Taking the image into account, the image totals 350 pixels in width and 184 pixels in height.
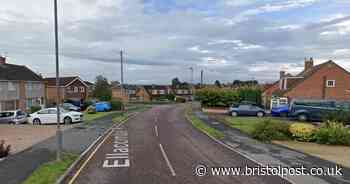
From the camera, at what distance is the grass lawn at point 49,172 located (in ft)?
29.9

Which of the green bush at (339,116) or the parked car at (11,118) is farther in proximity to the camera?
the parked car at (11,118)

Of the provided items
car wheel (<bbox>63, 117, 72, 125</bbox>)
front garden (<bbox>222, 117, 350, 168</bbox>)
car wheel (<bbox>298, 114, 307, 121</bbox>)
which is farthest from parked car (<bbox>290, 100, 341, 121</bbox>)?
car wheel (<bbox>63, 117, 72, 125</bbox>)

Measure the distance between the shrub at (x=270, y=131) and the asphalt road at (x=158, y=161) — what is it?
2.97 m

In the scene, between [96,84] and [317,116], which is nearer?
[317,116]

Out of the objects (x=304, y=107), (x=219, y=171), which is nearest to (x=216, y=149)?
(x=219, y=171)

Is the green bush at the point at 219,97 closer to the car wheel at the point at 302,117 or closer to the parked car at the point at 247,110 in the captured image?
the parked car at the point at 247,110

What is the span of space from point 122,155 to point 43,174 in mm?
4194

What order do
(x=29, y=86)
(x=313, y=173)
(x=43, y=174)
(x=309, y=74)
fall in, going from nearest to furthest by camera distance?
(x=43, y=174), (x=313, y=173), (x=309, y=74), (x=29, y=86)

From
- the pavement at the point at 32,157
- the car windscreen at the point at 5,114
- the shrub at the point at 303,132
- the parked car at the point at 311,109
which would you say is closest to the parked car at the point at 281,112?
the parked car at the point at 311,109

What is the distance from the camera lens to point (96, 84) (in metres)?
75.2

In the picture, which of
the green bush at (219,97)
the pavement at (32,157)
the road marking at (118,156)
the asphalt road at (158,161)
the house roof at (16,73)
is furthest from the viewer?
the green bush at (219,97)

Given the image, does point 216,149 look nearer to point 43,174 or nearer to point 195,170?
point 195,170

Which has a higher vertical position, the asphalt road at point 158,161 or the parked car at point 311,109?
the parked car at point 311,109

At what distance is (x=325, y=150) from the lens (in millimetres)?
15781
